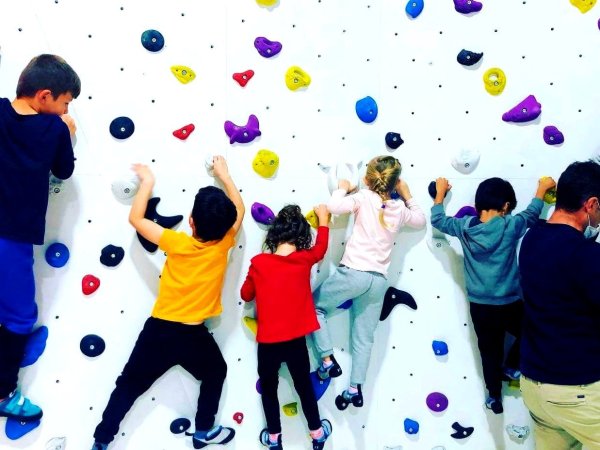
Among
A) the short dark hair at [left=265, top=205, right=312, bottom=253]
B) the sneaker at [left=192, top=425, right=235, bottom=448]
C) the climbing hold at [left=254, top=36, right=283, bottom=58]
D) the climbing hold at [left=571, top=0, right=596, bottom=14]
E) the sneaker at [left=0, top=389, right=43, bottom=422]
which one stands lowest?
the sneaker at [left=192, top=425, right=235, bottom=448]

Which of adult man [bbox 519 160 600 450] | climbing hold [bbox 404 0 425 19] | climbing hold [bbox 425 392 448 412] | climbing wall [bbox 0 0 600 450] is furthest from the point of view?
climbing hold [bbox 425 392 448 412]

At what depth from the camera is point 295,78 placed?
1788 millimetres

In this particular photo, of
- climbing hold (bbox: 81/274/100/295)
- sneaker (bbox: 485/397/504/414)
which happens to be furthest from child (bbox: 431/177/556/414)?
climbing hold (bbox: 81/274/100/295)

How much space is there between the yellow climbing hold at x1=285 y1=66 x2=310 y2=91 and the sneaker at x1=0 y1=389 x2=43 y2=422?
140 centimetres

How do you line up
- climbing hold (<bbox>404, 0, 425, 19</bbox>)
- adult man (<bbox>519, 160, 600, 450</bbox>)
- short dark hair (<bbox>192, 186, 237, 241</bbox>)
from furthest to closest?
climbing hold (<bbox>404, 0, 425, 19</bbox>) → short dark hair (<bbox>192, 186, 237, 241</bbox>) → adult man (<bbox>519, 160, 600, 450</bbox>)

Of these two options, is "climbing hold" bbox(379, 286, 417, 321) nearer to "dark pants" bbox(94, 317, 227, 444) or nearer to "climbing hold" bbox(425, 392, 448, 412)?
"climbing hold" bbox(425, 392, 448, 412)

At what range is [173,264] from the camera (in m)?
1.67

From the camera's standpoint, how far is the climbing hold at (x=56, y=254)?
1692 millimetres

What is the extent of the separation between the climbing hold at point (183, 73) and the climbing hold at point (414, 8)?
32.0 inches

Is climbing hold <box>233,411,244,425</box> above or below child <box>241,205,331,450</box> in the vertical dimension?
below

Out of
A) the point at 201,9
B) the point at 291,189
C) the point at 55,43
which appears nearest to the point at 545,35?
the point at 291,189

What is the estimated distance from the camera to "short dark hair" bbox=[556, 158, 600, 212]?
1.47 meters

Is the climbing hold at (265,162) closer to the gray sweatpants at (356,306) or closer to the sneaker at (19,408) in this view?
the gray sweatpants at (356,306)

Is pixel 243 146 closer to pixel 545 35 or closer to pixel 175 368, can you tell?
→ pixel 175 368
